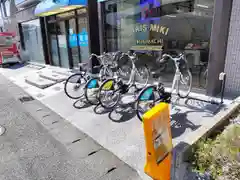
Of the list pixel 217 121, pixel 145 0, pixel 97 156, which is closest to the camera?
pixel 217 121

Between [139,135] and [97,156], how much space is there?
0.85 m

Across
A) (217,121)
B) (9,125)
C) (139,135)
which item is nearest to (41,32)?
(9,125)

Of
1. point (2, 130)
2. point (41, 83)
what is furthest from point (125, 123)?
point (41, 83)

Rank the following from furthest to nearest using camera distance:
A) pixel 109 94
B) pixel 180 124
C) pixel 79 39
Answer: pixel 79 39
pixel 109 94
pixel 180 124

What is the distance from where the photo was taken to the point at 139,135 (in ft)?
10.5

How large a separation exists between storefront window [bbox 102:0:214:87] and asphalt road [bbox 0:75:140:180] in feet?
6.52

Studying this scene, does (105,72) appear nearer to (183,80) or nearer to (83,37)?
(183,80)

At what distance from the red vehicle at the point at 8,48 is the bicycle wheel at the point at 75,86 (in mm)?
9094

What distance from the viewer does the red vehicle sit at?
11852 mm

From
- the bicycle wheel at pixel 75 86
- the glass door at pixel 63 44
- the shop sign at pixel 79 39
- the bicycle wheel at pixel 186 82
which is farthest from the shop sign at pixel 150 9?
the glass door at pixel 63 44

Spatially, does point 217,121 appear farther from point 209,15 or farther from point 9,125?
point 9,125

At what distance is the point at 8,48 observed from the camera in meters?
12.2

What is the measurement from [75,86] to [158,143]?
3411 millimetres

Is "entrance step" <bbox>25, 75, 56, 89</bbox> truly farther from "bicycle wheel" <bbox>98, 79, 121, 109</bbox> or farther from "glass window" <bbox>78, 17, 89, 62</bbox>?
"bicycle wheel" <bbox>98, 79, 121, 109</bbox>
